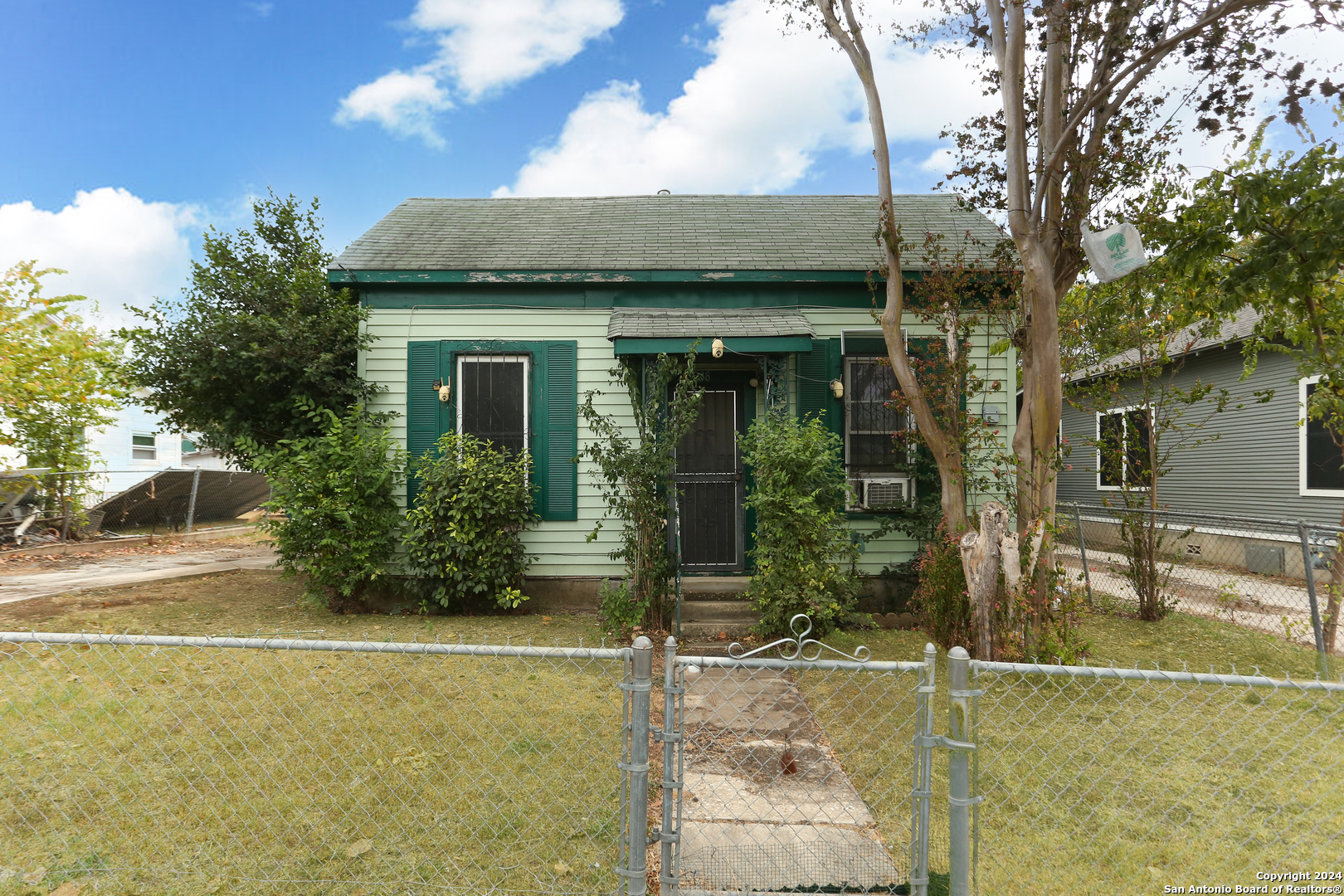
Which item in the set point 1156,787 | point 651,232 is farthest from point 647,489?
point 1156,787

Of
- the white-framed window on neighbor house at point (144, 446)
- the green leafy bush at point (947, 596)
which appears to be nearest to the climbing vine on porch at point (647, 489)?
the green leafy bush at point (947, 596)

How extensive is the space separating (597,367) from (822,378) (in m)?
2.40

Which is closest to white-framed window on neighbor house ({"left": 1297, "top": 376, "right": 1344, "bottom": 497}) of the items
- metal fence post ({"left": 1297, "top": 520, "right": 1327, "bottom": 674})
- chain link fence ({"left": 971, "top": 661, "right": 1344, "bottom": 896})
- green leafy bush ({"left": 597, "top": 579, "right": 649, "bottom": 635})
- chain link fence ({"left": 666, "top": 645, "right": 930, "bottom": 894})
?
metal fence post ({"left": 1297, "top": 520, "right": 1327, "bottom": 674})

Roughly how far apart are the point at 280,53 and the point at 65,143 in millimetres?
6270

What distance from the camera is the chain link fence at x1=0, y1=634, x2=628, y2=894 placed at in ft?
8.21

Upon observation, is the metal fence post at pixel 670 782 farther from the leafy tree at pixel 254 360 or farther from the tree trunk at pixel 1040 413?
the leafy tree at pixel 254 360

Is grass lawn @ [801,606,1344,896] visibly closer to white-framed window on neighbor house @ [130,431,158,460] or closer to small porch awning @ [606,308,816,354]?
small porch awning @ [606,308,816,354]

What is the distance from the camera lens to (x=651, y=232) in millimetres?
8312

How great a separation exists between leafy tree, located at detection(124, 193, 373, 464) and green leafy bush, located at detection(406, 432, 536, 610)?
1391mm

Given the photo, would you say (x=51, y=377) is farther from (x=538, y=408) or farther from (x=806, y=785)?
(x=806, y=785)

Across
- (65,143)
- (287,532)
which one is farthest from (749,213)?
(65,143)

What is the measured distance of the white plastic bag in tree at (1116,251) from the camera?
170 inches

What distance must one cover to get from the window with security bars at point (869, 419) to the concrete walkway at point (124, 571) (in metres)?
8.38

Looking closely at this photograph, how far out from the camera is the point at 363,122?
11508 millimetres
